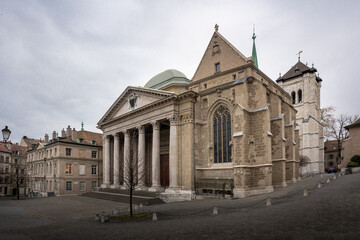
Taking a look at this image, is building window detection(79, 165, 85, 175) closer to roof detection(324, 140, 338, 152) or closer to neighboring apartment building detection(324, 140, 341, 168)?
neighboring apartment building detection(324, 140, 341, 168)

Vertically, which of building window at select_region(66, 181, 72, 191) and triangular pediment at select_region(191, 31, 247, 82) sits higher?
triangular pediment at select_region(191, 31, 247, 82)

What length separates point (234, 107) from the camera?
2395cm

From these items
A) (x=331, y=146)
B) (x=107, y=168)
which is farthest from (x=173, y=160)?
(x=331, y=146)

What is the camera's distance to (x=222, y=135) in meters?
26.2

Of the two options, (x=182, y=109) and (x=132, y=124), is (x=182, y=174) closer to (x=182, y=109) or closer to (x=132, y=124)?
(x=182, y=109)

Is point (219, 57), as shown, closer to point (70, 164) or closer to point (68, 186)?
point (70, 164)

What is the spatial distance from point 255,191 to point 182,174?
300 inches

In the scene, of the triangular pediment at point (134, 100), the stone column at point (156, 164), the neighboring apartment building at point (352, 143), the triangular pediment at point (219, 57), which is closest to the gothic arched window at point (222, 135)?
the triangular pediment at point (219, 57)

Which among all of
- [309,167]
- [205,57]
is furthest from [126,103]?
[309,167]

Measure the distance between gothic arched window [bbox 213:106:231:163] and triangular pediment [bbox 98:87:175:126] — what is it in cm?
565

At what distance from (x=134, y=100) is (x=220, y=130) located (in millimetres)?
12552

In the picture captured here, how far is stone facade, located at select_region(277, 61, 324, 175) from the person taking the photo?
56.5m

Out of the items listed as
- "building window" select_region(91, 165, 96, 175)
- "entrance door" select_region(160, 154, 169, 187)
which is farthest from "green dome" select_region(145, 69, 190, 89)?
"building window" select_region(91, 165, 96, 175)

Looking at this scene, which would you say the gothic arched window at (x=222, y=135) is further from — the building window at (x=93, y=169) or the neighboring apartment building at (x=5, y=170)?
the neighboring apartment building at (x=5, y=170)
